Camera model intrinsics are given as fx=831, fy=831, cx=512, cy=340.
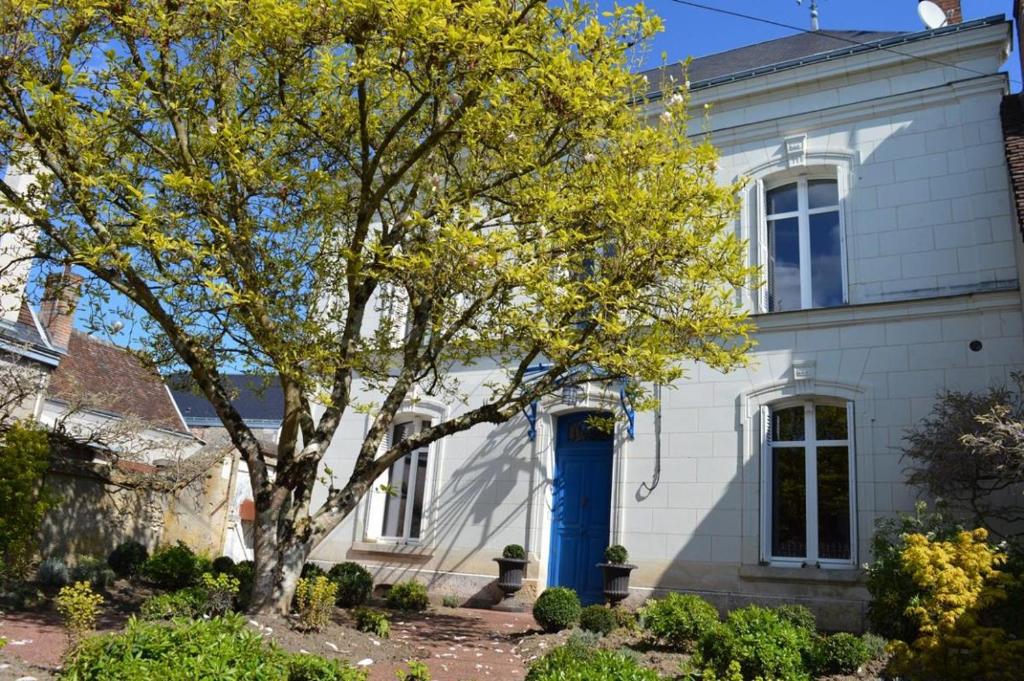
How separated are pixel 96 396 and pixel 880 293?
36.7 feet

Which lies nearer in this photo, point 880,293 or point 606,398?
point 880,293

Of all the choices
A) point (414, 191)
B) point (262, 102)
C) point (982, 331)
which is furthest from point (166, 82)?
point (982, 331)

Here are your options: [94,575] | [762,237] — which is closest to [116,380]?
[94,575]

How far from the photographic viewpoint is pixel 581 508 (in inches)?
481

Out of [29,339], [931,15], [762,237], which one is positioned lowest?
[29,339]

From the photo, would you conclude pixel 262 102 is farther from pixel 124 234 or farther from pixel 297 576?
pixel 297 576

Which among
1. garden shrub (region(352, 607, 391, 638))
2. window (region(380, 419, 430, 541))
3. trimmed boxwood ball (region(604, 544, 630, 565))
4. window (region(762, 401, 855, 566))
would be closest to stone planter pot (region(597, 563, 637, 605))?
trimmed boxwood ball (region(604, 544, 630, 565))

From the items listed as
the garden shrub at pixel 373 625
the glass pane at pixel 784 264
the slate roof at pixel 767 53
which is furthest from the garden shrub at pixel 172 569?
the slate roof at pixel 767 53

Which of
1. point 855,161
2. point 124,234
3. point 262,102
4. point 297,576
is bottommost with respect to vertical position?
point 297,576

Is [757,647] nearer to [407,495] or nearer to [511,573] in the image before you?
[511,573]

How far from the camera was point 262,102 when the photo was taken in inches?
326

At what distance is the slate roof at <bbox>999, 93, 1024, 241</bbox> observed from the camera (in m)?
8.84

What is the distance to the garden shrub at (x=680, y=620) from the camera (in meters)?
8.14

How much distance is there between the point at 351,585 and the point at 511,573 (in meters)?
2.27
